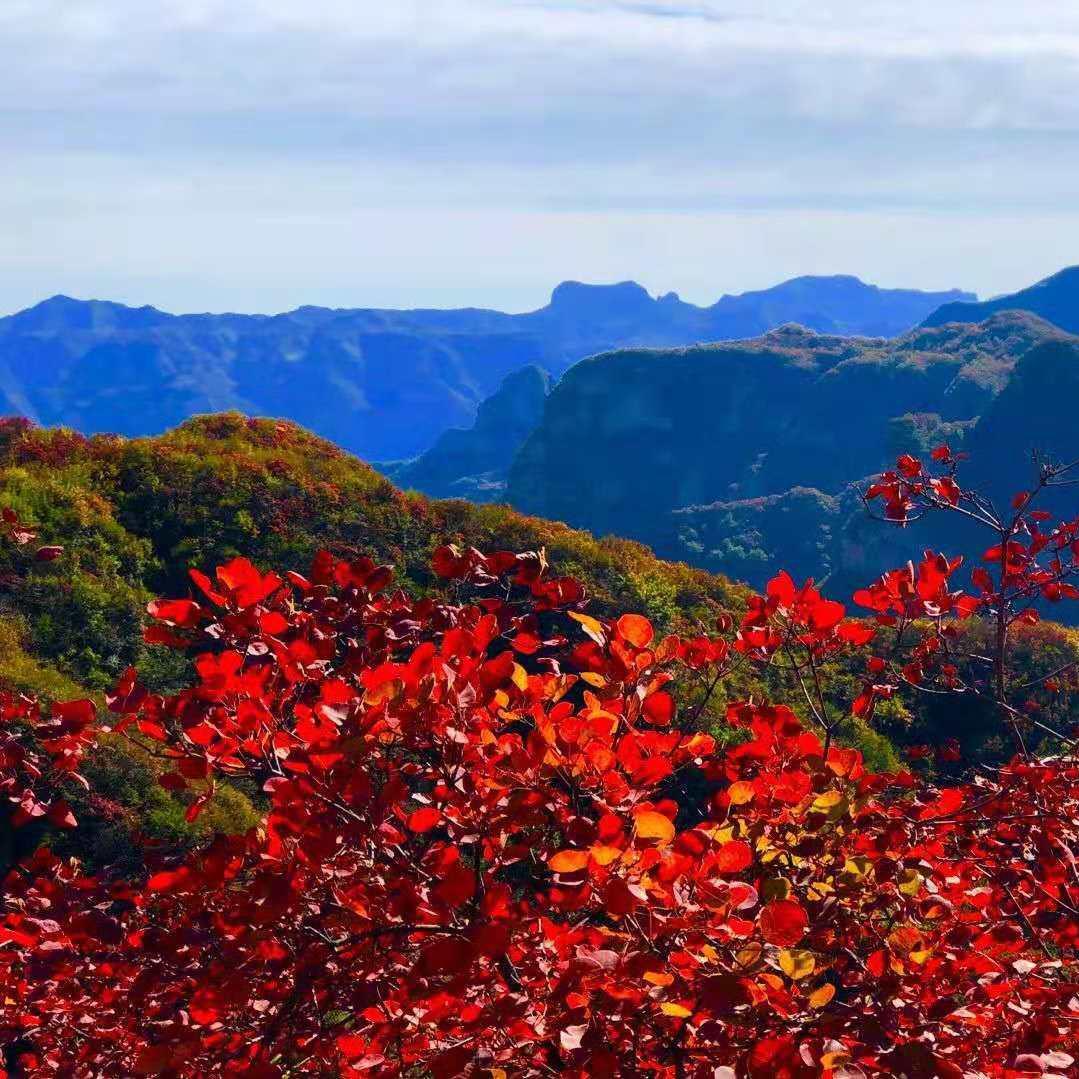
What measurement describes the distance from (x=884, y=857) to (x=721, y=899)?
40.0 inches

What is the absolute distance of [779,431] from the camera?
495ft

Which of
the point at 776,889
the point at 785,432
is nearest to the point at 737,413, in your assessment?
the point at 785,432

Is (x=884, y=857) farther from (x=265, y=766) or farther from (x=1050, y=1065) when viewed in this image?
(x=265, y=766)

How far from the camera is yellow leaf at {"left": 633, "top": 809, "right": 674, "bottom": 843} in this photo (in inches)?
73.0

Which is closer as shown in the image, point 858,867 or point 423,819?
point 423,819

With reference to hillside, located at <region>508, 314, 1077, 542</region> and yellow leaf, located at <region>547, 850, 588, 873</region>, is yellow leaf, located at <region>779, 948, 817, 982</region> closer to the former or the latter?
yellow leaf, located at <region>547, 850, 588, 873</region>

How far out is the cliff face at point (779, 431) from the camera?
10719 cm

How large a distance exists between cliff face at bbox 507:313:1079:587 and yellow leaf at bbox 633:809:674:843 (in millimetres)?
102677

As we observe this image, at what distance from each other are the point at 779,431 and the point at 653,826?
154874mm

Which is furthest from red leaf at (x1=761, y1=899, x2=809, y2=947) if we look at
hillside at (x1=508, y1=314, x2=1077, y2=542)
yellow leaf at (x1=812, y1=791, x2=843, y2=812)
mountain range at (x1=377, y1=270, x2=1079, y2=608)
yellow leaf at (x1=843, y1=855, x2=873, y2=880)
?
hillside at (x1=508, y1=314, x2=1077, y2=542)

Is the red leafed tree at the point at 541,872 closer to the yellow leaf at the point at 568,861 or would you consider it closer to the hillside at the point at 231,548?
the yellow leaf at the point at 568,861

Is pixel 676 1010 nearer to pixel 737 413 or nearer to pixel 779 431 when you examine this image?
pixel 779 431

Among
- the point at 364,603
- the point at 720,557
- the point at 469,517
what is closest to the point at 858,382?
the point at 720,557

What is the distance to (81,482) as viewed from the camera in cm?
1505
